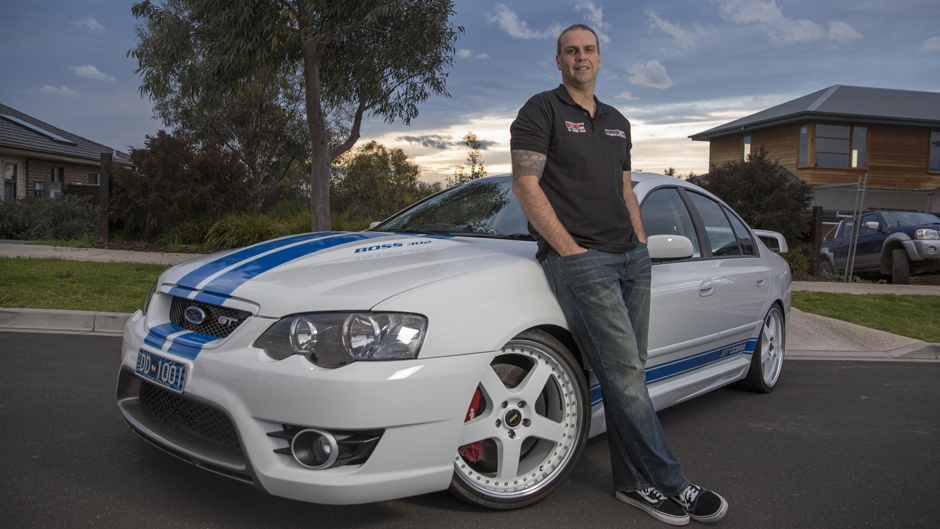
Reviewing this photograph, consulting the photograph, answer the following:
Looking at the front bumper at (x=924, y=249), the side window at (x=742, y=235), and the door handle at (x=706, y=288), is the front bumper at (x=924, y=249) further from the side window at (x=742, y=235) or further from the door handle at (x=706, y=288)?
the door handle at (x=706, y=288)

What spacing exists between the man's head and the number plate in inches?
76.0

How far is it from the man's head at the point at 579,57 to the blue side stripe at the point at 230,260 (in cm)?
146

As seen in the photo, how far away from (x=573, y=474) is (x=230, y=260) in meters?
1.87

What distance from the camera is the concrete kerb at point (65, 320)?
607cm

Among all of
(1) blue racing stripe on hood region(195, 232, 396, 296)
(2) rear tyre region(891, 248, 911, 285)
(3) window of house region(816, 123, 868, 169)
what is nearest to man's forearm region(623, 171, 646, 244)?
(1) blue racing stripe on hood region(195, 232, 396, 296)

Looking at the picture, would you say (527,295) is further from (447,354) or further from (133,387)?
(133,387)

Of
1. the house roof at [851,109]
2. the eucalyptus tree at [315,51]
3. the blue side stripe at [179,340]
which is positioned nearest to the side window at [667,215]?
the blue side stripe at [179,340]

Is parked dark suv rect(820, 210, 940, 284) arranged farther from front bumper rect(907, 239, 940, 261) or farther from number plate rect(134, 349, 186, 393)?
number plate rect(134, 349, 186, 393)

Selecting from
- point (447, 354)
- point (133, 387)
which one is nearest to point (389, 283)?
point (447, 354)

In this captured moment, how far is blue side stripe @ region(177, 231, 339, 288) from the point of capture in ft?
8.79

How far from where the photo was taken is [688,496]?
8.91ft

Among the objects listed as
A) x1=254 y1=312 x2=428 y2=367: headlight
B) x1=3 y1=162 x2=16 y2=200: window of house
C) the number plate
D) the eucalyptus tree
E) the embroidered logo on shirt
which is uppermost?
the eucalyptus tree

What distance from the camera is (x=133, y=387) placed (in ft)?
8.70

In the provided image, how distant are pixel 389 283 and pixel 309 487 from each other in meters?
0.74
